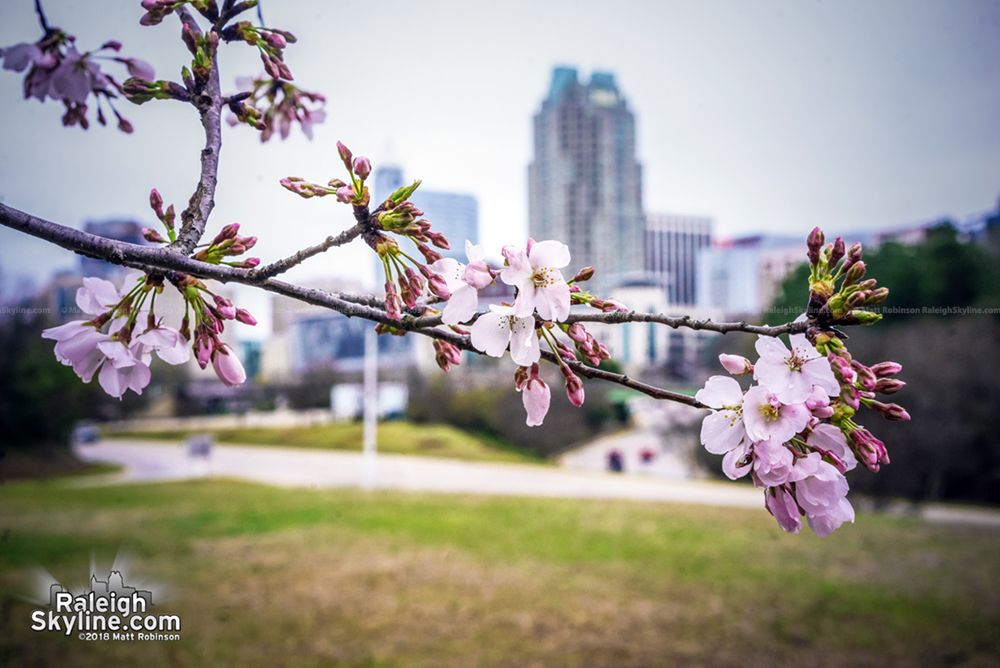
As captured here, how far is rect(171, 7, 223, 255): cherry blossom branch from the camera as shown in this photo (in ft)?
1.68

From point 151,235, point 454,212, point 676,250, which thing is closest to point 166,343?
point 151,235

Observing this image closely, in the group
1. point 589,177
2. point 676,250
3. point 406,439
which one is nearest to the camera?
point 589,177

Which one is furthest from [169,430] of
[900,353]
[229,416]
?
[900,353]

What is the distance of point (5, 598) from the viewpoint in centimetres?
477

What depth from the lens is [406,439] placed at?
31.1 ft

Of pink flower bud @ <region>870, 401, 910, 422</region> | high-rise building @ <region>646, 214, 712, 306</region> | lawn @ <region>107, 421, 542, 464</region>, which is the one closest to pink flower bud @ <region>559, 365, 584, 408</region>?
pink flower bud @ <region>870, 401, 910, 422</region>

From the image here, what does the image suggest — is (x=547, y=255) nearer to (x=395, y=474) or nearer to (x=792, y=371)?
(x=792, y=371)

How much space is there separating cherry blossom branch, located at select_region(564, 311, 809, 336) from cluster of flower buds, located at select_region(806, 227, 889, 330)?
2cm

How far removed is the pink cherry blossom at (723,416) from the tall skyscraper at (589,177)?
8.82 ft

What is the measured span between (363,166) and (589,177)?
12.2ft

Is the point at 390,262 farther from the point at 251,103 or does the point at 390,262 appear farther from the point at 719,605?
the point at 719,605

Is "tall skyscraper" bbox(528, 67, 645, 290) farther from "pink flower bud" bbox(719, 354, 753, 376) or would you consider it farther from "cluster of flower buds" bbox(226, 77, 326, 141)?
"pink flower bud" bbox(719, 354, 753, 376)

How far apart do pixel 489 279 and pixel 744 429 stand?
0.22m

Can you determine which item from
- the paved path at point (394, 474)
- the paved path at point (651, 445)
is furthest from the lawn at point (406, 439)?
the paved path at point (651, 445)
